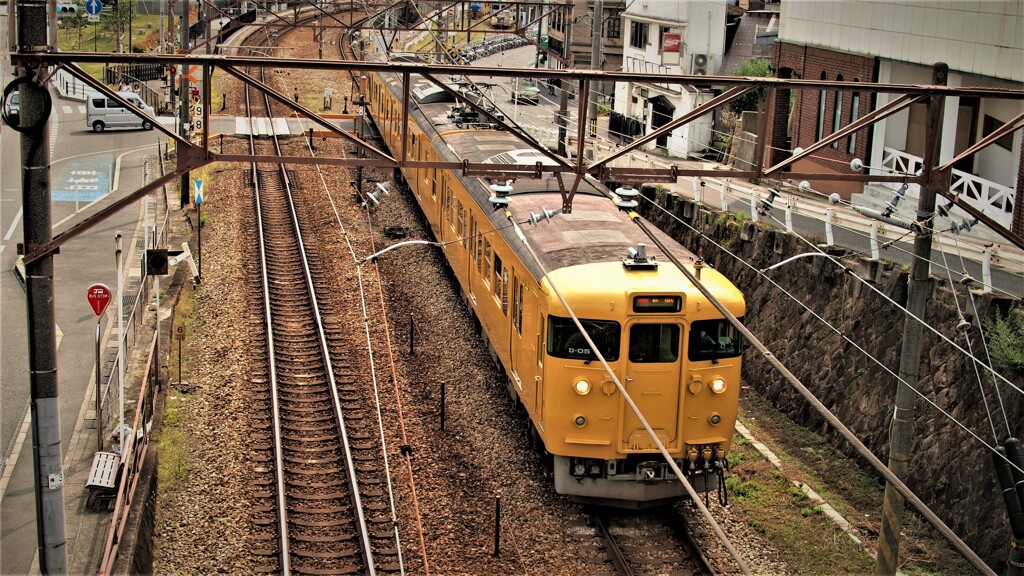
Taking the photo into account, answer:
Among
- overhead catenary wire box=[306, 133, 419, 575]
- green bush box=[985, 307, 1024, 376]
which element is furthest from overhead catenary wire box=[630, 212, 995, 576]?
green bush box=[985, 307, 1024, 376]

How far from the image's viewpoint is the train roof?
12.6 m

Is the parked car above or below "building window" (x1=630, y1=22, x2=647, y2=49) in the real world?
below

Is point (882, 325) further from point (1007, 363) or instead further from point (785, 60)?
point (785, 60)

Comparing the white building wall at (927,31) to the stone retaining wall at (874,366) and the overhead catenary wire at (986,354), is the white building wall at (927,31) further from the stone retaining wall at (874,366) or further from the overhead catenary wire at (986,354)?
the overhead catenary wire at (986,354)

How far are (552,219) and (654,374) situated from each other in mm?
2879

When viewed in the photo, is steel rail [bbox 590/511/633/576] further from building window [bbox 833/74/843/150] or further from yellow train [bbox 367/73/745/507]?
building window [bbox 833/74/843/150]

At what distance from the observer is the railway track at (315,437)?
1146 cm

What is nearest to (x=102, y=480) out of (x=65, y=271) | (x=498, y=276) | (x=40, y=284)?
(x=40, y=284)

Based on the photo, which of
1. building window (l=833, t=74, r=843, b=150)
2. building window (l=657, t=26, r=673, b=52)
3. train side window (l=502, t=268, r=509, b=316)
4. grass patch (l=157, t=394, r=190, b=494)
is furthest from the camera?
building window (l=657, t=26, r=673, b=52)

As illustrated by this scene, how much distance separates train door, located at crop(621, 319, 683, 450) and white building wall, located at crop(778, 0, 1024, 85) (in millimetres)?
7715

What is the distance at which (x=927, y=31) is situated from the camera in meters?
18.0

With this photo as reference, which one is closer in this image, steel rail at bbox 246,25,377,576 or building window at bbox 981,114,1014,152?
steel rail at bbox 246,25,377,576

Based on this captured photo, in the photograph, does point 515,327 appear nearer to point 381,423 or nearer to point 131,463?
point 381,423

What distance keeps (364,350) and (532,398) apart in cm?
524
